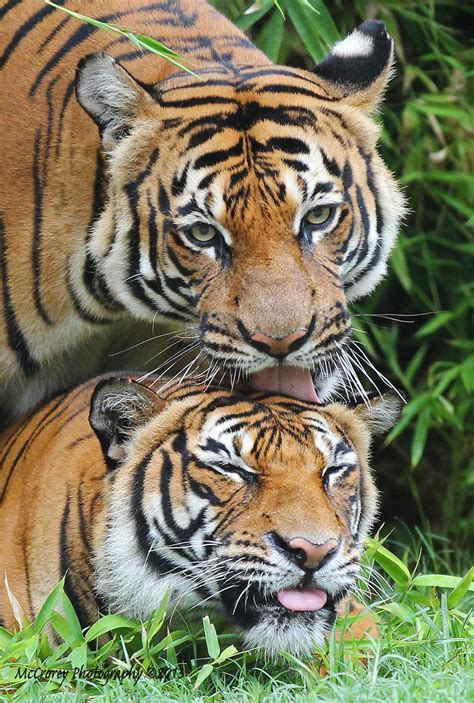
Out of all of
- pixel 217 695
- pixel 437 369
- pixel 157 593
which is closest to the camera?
pixel 217 695

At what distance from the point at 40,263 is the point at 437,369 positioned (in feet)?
8.57

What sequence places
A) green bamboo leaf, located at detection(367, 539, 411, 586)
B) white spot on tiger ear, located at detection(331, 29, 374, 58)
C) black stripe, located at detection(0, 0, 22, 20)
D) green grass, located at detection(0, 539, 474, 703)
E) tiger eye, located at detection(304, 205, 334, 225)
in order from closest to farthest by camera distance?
green grass, located at detection(0, 539, 474, 703)
tiger eye, located at detection(304, 205, 334, 225)
green bamboo leaf, located at detection(367, 539, 411, 586)
white spot on tiger ear, located at detection(331, 29, 374, 58)
black stripe, located at detection(0, 0, 22, 20)

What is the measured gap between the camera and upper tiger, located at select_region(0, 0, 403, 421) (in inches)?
Answer: 119

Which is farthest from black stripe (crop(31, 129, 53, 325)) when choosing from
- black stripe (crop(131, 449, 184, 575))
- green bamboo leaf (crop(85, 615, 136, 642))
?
green bamboo leaf (crop(85, 615, 136, 642))

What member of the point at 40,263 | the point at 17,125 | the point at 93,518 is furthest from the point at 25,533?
the point at 17,125

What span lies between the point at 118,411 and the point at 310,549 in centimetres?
63

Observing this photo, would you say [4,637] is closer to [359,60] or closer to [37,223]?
[37,223]

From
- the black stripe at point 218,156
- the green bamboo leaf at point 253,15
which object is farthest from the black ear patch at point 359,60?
the green bamboo leaf at point 253,15

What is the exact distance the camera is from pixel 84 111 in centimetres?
342

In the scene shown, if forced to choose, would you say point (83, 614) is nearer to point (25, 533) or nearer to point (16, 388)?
point (25, 533)

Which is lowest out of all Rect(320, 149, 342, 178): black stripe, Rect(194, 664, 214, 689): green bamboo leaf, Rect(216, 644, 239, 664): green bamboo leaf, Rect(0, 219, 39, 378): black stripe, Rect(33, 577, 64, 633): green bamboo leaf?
Rect(194, 664, 214, 689): green bamboo leaf

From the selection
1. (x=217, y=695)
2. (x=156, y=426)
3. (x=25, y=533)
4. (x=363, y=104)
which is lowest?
(x=217, y=695)

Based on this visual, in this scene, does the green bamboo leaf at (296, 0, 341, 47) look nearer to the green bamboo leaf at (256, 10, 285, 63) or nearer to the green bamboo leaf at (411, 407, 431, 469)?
the green bamboo leaf at (256, 10, 285, 63)

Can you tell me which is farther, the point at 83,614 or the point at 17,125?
the point at 17,125
